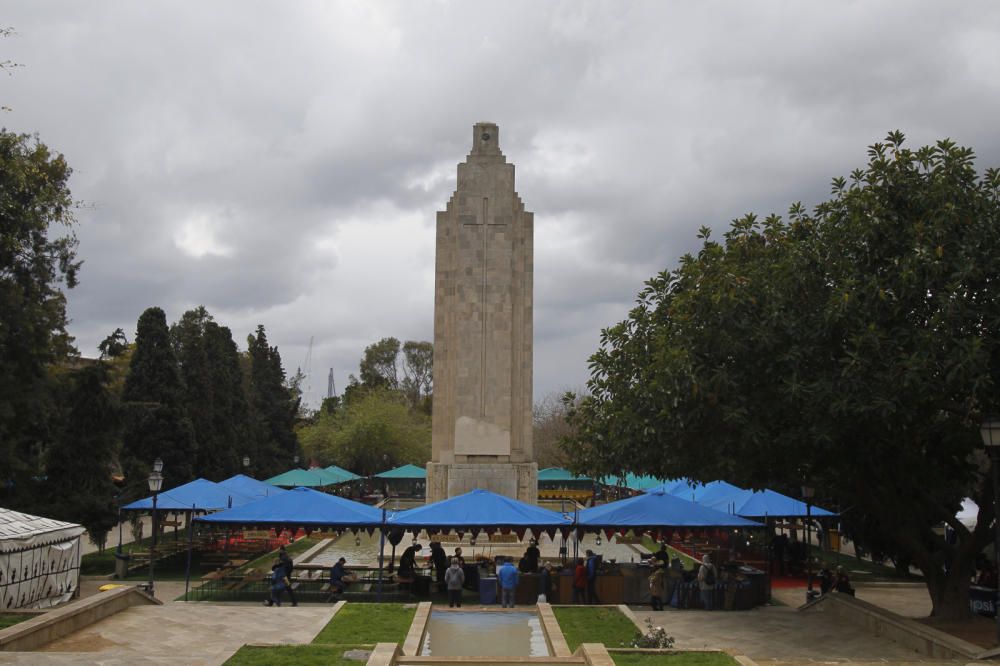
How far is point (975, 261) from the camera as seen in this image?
15.8 m

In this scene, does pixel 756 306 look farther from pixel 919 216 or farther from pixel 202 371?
pixel 202 371

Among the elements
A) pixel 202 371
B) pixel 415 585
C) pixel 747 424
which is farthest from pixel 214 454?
pixel 747 424

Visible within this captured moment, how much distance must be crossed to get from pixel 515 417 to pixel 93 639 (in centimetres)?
2408

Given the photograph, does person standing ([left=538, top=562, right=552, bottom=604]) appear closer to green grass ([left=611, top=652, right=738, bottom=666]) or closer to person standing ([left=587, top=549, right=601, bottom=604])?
person standing ([left=587, top=549, right=601, bottom=604])

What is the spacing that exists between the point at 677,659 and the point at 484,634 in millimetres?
4472

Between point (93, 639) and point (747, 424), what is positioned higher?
point (747, 424)

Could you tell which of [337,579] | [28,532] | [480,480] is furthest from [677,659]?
[480,480]

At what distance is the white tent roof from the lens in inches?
762

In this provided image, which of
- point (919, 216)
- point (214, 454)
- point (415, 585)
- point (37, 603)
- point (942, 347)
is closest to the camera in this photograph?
point (942, 347)

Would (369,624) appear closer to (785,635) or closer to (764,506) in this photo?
(785,635)

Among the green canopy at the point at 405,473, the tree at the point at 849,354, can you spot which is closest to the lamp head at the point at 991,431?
the tree at the point at 849,354

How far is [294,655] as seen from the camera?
1388 cm

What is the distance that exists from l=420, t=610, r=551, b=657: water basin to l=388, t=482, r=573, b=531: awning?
9.57 ft

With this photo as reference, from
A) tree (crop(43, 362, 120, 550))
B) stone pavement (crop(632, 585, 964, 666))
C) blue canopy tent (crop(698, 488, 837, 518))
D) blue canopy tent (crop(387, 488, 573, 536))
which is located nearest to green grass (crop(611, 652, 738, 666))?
stone pavement (crop(632, 585, 964, 666))
